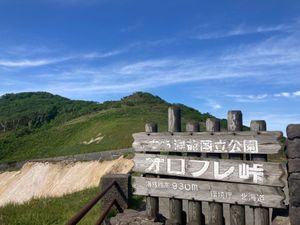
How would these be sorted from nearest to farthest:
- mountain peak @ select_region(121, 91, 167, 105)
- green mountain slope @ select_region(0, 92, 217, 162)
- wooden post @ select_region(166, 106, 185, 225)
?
1. wooden post @ select_region(166, 106, 185, 225)
2. green mountain slope @ select_region(0, 92, 217, 162)
3. mountain peak @ select_region(121, 91, 167, 105)

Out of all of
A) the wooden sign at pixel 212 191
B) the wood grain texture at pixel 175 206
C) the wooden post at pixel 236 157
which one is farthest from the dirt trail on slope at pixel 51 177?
the wooden post at pixel 236 157

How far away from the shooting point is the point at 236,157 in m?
6.95

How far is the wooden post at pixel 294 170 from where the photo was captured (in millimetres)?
6348

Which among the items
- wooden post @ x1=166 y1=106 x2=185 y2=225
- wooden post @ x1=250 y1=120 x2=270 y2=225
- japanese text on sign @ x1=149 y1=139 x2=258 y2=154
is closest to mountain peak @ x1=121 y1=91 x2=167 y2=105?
wooden post @ x1=166 y1=106 x2=185 y2=225

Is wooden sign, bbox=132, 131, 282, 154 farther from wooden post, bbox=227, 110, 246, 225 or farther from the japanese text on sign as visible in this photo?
wooden post, bbox=227, 110, 246, 225

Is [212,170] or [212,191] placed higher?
[212,170]

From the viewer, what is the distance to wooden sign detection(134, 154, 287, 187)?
654 centimetres

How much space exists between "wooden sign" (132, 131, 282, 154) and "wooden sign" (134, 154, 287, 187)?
0.17 m

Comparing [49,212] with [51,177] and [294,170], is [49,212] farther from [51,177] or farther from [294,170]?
[51,177]

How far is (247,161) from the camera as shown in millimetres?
6762

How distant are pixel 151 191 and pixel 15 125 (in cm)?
10127

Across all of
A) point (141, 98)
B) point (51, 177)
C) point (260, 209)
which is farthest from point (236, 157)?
point (141, 98)

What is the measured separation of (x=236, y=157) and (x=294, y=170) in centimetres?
99

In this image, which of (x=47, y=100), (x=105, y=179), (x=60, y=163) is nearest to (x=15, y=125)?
(x=47, y=100)
